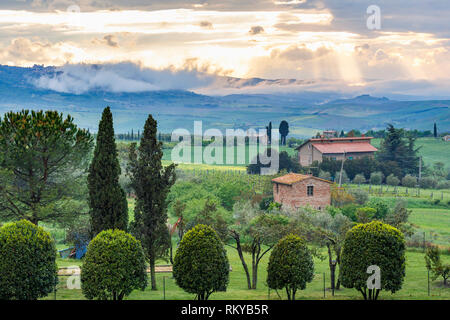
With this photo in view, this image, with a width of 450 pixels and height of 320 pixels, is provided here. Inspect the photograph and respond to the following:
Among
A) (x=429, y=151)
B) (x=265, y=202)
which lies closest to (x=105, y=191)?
(x=265, y=202)

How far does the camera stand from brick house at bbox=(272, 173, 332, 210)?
203ft

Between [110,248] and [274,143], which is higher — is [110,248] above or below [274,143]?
below

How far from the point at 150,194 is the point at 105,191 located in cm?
247

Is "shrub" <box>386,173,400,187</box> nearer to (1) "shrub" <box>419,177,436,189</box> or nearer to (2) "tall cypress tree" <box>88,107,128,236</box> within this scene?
(1) "shrub" <box>419,177,436,189</box>

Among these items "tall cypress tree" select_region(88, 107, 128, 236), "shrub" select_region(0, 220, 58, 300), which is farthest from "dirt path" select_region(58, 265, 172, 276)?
"shrub" select_region(0, 220, 58, 300)

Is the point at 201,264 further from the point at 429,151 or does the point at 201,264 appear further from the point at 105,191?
the point at 429,151

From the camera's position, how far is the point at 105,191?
3194cm

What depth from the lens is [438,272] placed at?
3228cm

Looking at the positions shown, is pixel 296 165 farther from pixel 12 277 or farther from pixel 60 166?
pixel 12 277

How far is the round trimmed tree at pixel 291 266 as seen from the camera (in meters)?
28.6

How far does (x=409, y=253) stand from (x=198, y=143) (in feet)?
398

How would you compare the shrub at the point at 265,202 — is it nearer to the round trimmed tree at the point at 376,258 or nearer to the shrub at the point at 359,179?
the shrub at the point at 359,179
